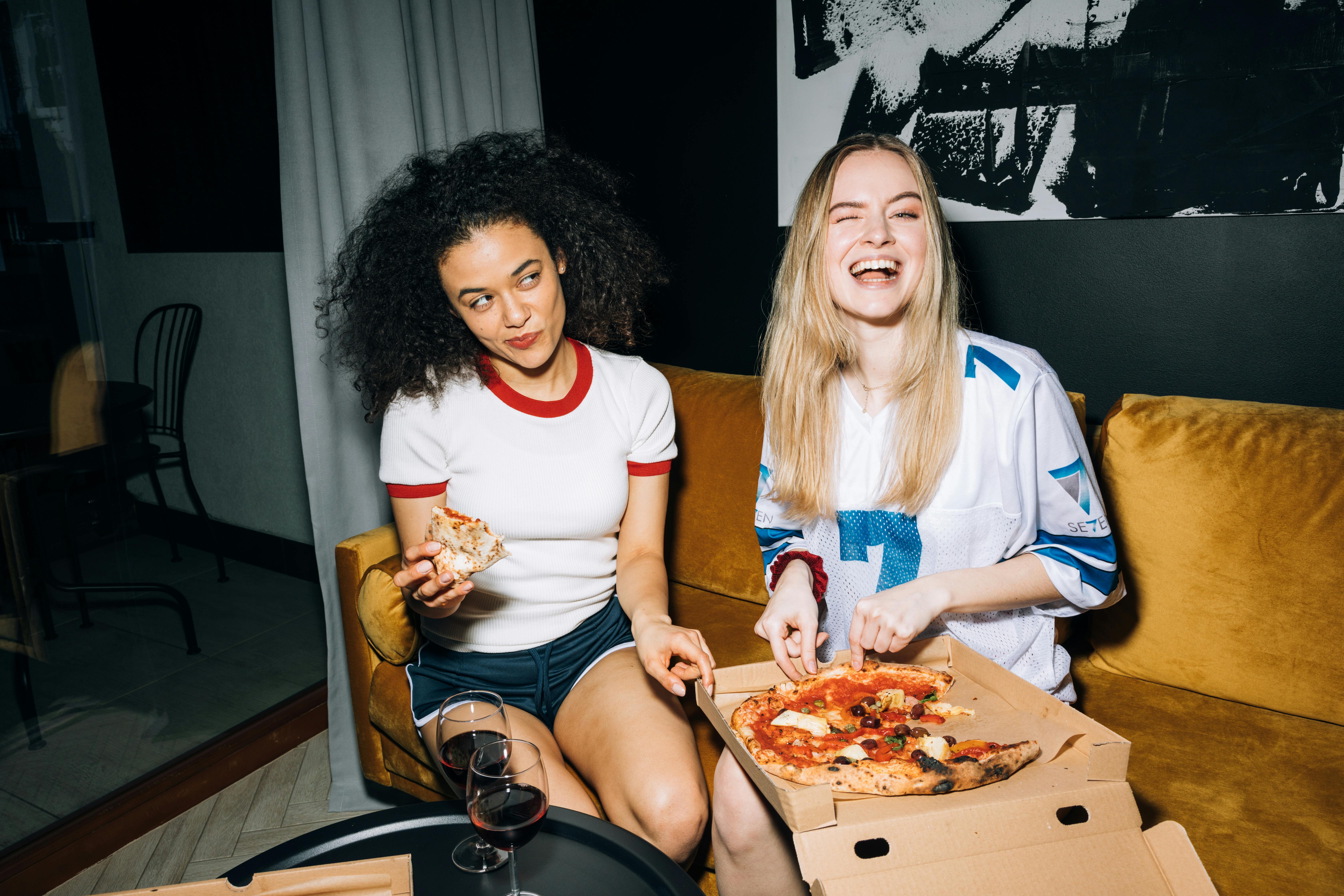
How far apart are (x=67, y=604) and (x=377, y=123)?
153 cm

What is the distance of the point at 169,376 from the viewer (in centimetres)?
247

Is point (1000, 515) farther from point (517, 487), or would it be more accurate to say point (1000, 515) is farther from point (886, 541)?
point (517, 487)

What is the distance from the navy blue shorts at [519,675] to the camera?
5.45 feet

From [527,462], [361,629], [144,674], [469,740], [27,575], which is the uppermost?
[527,462]

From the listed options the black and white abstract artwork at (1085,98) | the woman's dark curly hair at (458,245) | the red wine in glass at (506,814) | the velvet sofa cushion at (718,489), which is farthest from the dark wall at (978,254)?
the red wine in glass at (506,814)

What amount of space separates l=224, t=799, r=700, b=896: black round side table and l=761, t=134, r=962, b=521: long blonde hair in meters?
0.71

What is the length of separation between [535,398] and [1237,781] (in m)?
1.47

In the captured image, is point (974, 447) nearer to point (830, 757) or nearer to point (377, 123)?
point (830, 757)

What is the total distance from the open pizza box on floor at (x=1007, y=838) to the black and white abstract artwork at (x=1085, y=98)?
1480mm

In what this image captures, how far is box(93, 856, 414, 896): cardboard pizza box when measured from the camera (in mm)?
914

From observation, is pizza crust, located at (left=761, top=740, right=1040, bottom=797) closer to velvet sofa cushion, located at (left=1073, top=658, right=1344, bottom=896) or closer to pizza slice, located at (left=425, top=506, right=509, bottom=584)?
velvet sofa cushion, located at (left=1073, top=658, right=1344, bottom=896)

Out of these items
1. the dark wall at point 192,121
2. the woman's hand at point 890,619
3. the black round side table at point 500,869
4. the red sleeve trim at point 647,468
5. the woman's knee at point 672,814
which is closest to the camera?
the black round side table at point 500,869

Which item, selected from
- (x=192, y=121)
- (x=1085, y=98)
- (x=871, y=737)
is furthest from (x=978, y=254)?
(x=192, y=121)

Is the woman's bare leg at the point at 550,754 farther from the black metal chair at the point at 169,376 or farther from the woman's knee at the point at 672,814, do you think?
the black metal chair at the point at 169,376
